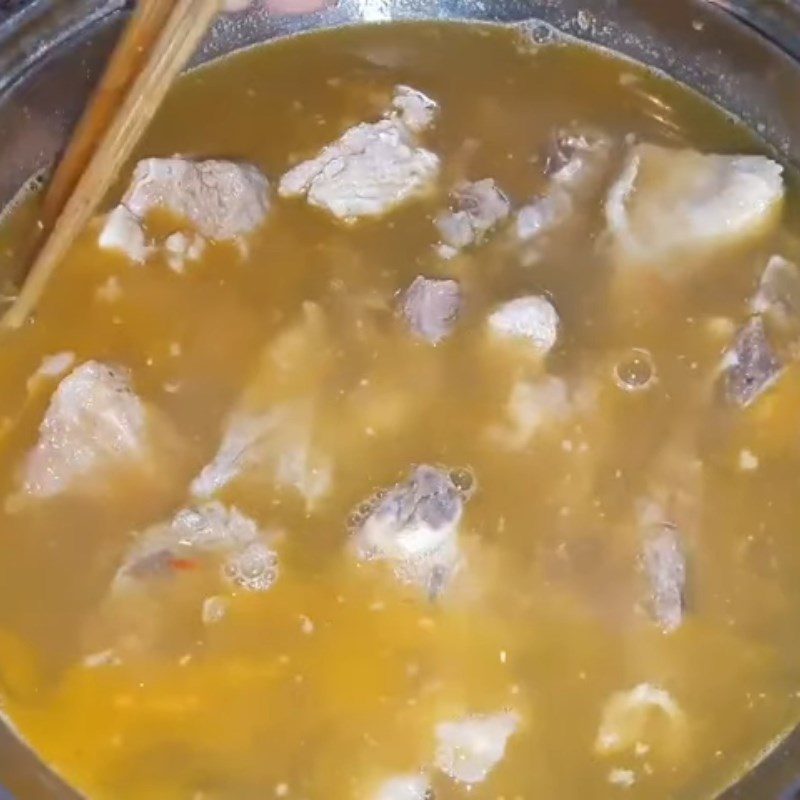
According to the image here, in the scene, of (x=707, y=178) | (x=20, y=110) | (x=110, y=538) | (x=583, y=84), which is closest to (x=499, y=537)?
(x=110, y=538)

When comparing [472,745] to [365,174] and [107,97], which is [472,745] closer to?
[365,174]

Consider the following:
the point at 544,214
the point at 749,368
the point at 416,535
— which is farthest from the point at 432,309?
the point at 749,368

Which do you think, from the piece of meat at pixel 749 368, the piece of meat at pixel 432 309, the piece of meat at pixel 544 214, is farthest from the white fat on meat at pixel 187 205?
the piece of meat at pixel 749 368

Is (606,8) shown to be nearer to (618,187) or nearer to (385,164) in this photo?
(618,187)

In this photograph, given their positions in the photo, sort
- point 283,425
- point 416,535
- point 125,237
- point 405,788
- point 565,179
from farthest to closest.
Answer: point 565,179 < point 125,237 < point 283,425 < point 416,535 < point 405,788

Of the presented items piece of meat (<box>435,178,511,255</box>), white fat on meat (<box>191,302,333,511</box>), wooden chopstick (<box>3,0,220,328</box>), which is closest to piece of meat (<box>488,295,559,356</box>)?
piece of meat (<box>435,178,511,255</box>)

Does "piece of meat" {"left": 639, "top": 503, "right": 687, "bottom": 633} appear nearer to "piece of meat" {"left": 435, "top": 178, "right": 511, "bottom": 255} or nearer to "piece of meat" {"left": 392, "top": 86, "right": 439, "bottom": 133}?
"piece of meat" {"left": 435, "top": 178, "right": 511, "bottom": 255}
